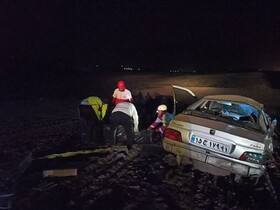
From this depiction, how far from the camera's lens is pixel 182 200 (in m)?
4.49

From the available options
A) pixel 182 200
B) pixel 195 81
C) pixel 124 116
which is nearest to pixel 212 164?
pixel 182 200

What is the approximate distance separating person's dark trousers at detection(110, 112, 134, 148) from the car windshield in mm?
1451

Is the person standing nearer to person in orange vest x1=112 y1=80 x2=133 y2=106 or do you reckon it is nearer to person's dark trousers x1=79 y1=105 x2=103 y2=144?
person's dark trousers x1=79 y1=105 x2=103 y2=144

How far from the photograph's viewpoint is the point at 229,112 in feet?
21.5

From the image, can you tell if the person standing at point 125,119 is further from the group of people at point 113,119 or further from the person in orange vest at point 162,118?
the person in orange vest at point 162,118

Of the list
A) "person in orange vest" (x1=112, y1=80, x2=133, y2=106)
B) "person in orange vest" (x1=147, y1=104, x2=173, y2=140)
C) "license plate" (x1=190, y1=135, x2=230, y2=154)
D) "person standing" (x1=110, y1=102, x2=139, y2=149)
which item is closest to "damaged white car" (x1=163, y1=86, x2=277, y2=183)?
"license plate" (x1=190, y1=135, x2=230, y2=154)

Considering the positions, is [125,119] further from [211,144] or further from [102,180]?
[211,144]

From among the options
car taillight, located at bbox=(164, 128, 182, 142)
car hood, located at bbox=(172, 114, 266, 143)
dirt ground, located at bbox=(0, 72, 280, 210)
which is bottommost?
dirt ground, located at bbox=(0, 72, 280, 210)

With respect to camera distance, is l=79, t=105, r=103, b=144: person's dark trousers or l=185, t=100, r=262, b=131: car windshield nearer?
l=185, t=100, r=262, b=131: car windshield

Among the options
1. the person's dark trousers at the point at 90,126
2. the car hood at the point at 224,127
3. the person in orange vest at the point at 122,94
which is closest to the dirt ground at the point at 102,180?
the person's dark trousers at the point at 90,126

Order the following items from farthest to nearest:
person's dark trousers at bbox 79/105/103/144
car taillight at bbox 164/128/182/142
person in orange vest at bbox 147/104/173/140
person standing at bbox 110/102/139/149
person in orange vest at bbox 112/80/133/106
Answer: person in orange vest at bbox 112/80/133/106 → person's dark trousers at bbox 79/105/103/144 → person in orange vest at bbox 147/104/173/140 → person standing at bbox 110/102/139/149 → car taillight at bbox 164/128/182/142

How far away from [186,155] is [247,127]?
1.12 m

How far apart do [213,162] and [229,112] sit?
2.20 metres

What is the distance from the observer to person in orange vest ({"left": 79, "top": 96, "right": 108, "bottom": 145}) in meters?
6.66
